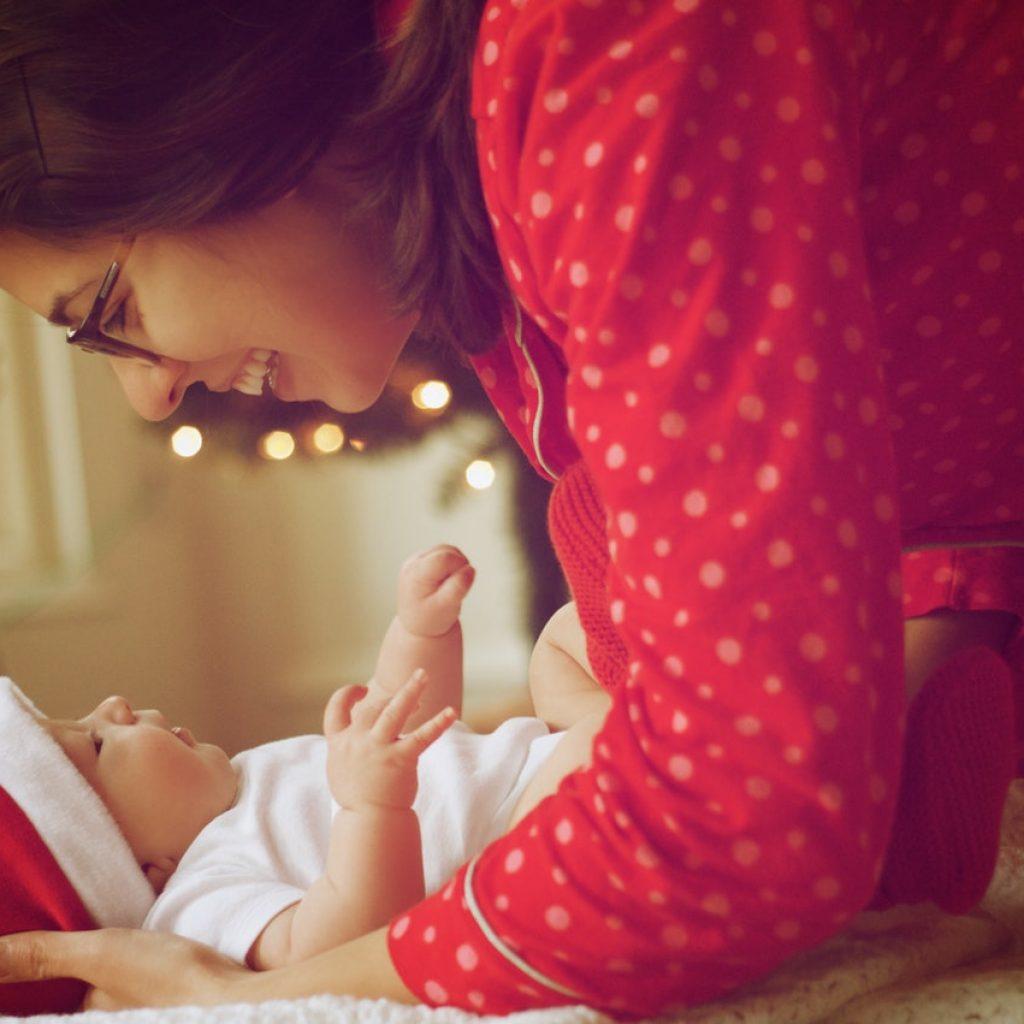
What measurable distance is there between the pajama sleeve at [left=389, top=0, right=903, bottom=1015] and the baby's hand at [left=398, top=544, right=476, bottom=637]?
1.64 feet

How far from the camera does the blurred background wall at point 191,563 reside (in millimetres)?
1381

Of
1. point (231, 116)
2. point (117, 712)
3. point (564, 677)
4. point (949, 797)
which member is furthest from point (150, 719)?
point (949, 797)

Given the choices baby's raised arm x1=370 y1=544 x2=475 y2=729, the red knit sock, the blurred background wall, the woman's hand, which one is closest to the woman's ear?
the woman's hand

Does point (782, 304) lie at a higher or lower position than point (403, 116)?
lower

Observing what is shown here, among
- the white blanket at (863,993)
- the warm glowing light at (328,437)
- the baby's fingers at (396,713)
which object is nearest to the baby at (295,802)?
the baby's fingers at (396,713)

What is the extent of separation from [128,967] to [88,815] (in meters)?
0.19

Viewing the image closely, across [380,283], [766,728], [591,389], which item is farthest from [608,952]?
[380,283]

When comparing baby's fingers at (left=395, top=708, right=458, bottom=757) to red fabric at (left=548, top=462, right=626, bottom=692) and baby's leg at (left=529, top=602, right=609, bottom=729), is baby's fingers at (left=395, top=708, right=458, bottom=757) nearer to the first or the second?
red fabric at (left=548, top=462, right=626, bottom=692)

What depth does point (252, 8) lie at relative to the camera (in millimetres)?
609

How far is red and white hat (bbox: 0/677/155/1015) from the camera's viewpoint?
0.85 metres

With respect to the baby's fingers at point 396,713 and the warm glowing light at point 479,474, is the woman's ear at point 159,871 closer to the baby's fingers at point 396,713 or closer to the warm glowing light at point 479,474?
the baby's fingers at point 396,713

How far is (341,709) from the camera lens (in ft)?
2.47

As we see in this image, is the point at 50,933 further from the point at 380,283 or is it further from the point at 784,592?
the point at 784,592

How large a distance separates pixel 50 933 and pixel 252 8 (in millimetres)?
645
